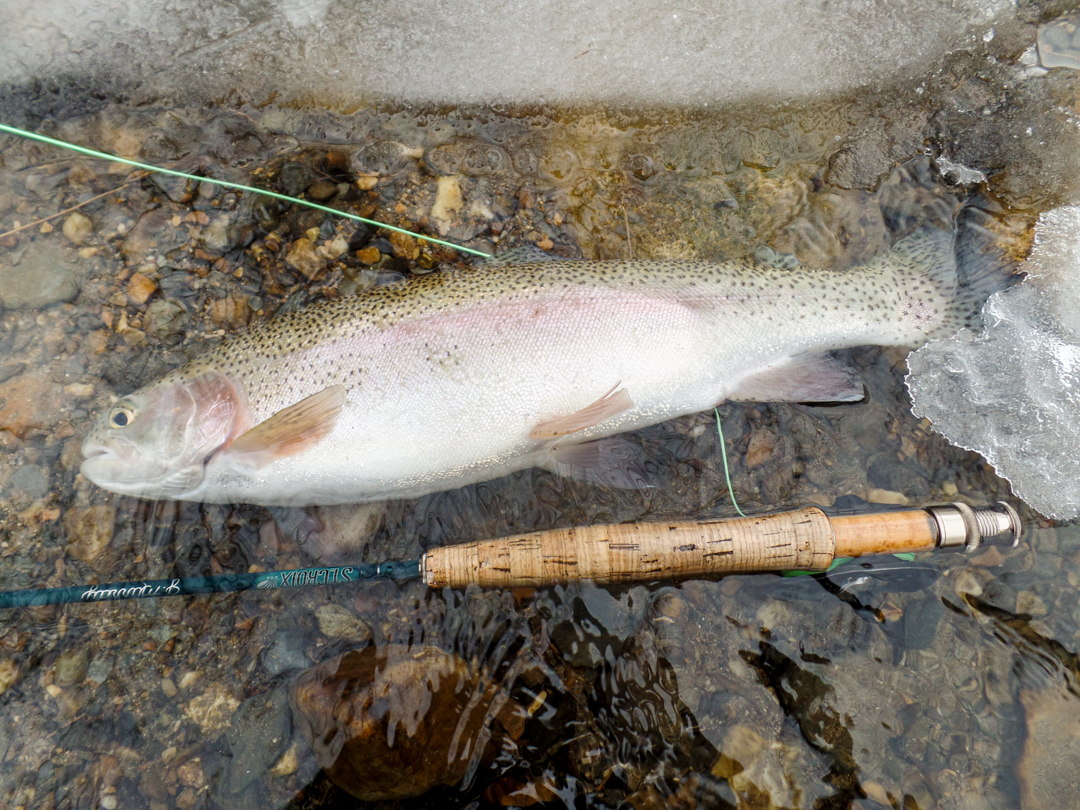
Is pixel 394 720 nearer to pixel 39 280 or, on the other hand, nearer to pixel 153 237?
pixel 153 237

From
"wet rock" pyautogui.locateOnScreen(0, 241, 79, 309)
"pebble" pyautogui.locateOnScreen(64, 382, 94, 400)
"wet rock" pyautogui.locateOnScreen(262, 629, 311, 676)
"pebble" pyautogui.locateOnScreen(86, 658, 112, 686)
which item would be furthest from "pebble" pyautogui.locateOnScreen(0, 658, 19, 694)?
"wet rock" pyautogui.locateOnScreen(0, 241, 79, 309)

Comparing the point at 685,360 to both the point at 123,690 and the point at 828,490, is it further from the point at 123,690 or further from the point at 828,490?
the point at 123,690

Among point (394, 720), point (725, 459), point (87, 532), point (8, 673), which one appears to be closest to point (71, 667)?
point (8, 673)

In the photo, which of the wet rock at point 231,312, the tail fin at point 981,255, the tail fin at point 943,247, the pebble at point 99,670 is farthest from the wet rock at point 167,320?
the tail fin at point 981,255

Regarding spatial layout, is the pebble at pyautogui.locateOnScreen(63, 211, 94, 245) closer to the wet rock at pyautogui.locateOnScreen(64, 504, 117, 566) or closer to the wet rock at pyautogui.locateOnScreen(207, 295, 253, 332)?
the wet rock at pyautogui.locateOnScreen(207, 295, 253, 332)

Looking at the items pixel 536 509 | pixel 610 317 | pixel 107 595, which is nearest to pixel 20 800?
pixel 107 595

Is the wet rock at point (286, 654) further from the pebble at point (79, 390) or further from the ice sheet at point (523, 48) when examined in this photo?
the ice sheet at point (523, 48)
